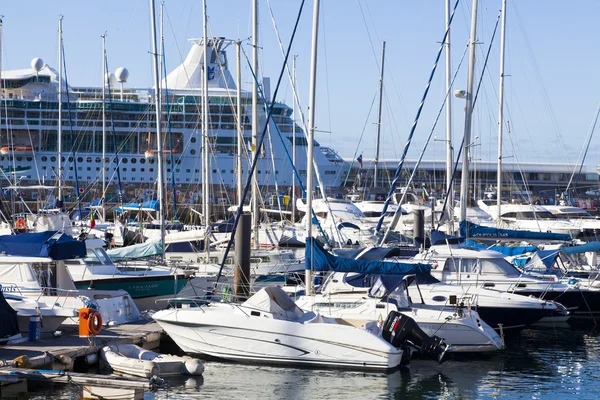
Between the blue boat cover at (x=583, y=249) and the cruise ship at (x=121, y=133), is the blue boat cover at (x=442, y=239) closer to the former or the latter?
the blue boat cover at (x=583, y=249)

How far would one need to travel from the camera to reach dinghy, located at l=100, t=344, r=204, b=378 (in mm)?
16578

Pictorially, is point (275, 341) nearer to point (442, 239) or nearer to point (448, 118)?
point (442, 239)

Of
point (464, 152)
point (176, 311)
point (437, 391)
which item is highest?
point (464, 152)

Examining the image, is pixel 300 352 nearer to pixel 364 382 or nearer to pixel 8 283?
pixel 364 382

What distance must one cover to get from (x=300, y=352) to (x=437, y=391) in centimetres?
260

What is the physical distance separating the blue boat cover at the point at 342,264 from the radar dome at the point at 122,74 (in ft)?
172

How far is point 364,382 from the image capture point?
55.1ft

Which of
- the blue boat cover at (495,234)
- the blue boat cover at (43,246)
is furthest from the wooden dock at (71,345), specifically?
the blue boat cover at (495,234)

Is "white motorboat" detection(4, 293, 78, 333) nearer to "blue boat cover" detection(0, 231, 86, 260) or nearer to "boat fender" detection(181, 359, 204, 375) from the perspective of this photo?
"blue boat cover" detection(0, 231, 86, 260)

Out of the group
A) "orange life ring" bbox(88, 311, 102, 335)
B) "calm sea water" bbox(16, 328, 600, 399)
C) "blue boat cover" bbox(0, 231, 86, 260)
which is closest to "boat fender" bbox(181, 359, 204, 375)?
"calm sea water" bbox(16, 328, 600, 399)

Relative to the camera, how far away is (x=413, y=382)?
17.1 metres

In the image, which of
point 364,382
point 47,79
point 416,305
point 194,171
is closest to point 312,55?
point 416,305

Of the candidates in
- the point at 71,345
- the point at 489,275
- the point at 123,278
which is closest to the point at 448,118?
the point at 489,275

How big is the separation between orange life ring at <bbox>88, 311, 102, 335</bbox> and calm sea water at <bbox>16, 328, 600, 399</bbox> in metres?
1.66
